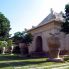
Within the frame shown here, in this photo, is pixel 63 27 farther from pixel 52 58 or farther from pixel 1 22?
pixel 1 22

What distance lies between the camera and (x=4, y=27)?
132 feet

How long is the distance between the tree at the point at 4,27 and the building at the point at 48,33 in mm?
14779

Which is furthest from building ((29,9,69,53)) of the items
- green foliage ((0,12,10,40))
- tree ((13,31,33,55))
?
green foliage ((0,12,10,40))

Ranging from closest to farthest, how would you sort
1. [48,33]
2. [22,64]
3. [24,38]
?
[22,64], [48,33], [24,38]

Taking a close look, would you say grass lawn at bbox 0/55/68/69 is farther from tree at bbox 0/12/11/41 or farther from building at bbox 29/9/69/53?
tree at bbox 0/12/11/41

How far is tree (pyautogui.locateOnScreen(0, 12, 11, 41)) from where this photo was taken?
40.3 metres

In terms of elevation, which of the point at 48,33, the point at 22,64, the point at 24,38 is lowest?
the point at 22,64

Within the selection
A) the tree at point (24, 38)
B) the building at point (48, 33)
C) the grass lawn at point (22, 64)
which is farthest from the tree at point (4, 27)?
the grass lawn at point (22, 64)

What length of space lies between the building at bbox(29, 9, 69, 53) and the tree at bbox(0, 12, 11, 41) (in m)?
14.8

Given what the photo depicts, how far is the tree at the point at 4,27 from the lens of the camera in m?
40.3

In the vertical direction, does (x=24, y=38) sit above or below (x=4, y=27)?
below

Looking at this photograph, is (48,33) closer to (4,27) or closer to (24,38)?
(24,38)

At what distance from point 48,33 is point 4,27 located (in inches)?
793

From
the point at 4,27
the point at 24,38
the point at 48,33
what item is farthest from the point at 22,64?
the point at 4,27
